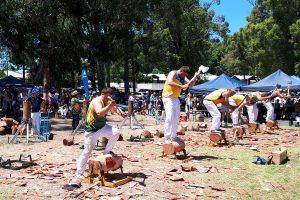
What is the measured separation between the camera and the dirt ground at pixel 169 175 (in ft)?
27.9

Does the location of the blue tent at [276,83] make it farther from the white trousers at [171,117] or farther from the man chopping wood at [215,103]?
the white trousers at [171,117]

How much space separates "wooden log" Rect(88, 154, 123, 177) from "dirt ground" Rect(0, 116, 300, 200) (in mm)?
449

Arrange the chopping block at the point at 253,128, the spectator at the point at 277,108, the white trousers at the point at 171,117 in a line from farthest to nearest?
1. the spectator at the point at 277,108
2. the chopping block at the point at 253,128
3. the white trousers at the point at 171,117

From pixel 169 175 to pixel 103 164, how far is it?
62.5 inches

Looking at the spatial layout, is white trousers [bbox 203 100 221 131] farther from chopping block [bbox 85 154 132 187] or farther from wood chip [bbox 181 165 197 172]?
chopping block [bbox 85 154 132 187]

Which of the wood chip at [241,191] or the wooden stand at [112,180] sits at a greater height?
the wooden stand at [112,180]

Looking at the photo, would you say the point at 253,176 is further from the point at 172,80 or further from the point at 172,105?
the point at 172,80

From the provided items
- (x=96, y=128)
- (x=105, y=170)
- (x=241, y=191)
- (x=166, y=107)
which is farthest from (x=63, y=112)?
(x=241, y=191)

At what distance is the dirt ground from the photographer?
849 centimetres

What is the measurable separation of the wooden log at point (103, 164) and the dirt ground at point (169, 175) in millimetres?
449

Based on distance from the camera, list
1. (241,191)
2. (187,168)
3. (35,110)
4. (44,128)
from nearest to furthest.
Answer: (241,191), (187,168), (35,110), (44,128)

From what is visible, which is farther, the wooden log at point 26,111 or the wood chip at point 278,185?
the wooden log at point 26,111

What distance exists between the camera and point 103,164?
352 inches

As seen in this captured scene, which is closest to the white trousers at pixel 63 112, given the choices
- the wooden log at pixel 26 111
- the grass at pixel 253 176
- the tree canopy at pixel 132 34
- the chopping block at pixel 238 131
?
the tree canopy at pixel 132 34
